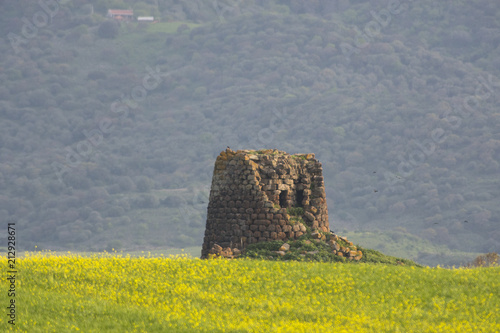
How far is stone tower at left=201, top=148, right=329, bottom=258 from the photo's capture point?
34562 mm

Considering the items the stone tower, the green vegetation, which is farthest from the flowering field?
the stone tower

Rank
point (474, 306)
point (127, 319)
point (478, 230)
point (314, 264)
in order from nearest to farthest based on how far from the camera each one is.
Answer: point (127, 319)
point (474, 306)
point (314, 264)
point (478, 230)

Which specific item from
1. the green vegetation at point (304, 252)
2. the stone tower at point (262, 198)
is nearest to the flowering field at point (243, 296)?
the green vegetation at point (304, 252)

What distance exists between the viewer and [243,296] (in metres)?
25.9

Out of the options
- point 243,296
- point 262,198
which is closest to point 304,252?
point 262,198

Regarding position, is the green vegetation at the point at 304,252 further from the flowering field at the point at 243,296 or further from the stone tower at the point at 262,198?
the flowering field at the point at 243,296

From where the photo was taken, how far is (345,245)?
3506 centimetres

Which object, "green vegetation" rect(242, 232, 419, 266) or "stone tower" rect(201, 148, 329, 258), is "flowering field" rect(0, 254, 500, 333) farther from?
"stone tower" rect(201, 148, 329, 258)

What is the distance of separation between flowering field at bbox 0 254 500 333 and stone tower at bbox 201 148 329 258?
4.04 metres

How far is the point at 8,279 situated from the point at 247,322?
8658 mm

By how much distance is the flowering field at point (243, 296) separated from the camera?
74.8 feet

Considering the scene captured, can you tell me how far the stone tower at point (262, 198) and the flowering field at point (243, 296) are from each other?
404 cm

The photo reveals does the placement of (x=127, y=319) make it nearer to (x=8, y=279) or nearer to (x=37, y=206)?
(x=8, y=279)

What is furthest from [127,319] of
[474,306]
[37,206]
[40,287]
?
[37,206]
